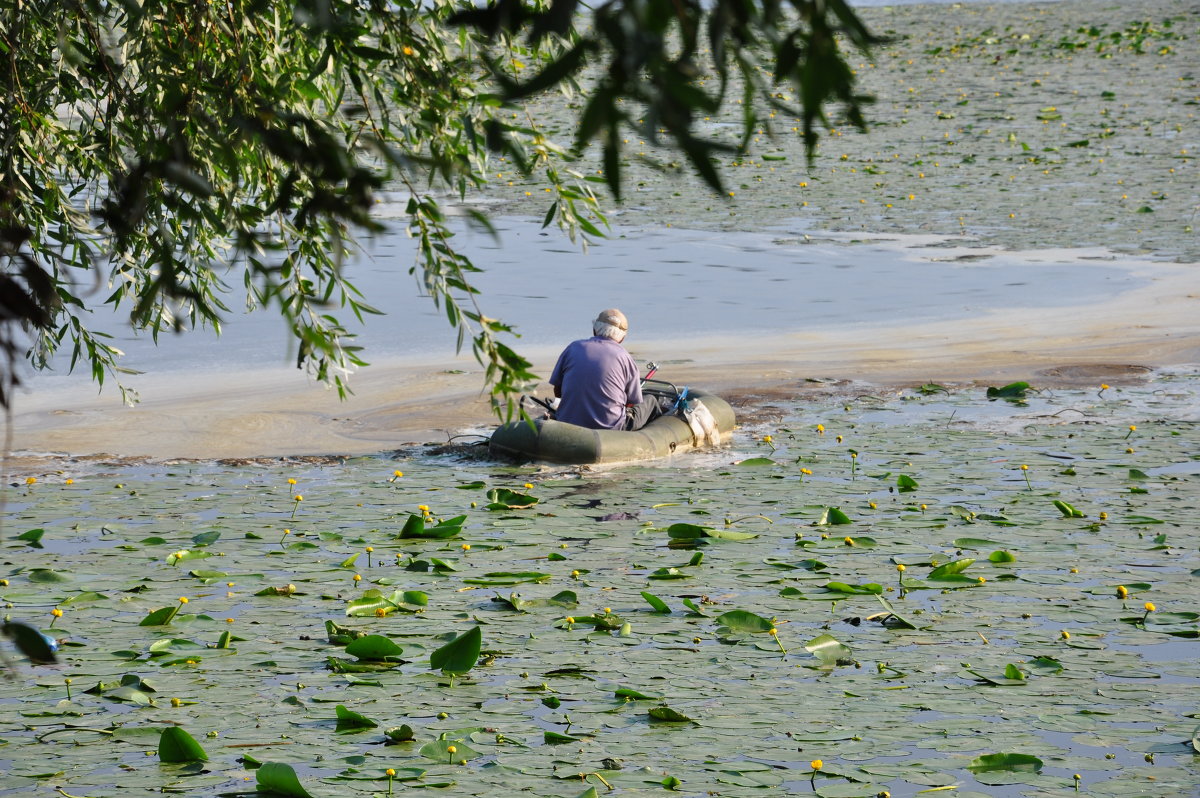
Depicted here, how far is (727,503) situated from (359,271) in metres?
10.7

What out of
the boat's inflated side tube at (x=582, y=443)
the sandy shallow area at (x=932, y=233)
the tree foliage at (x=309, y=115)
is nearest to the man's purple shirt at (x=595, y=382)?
the boat's inflated side tube at (x=582, y=443)

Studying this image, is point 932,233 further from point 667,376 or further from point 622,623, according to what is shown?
point 622,623

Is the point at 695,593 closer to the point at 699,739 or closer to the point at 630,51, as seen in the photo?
the point at 699,739

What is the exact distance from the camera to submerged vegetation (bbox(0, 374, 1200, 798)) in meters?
4.87

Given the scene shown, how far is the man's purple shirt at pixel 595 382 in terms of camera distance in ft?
33.6

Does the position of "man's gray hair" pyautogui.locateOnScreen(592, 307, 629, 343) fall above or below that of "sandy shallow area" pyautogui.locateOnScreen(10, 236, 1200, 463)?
above

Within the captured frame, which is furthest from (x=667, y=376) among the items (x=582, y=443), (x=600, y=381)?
(x=582, y=443)

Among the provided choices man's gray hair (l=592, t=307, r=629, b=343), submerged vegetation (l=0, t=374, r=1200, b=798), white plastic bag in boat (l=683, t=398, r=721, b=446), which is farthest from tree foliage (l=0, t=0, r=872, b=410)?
white plastic bag in boat (l=683, t=398, r=721, b=446)

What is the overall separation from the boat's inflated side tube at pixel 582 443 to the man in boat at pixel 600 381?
0.76 feet

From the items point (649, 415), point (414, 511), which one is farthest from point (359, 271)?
point (414, 511)

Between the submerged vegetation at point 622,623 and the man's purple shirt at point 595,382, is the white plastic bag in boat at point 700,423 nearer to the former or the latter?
the submerged vegetation at point 622,623

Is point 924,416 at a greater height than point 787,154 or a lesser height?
lesser

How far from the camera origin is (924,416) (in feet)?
38.1

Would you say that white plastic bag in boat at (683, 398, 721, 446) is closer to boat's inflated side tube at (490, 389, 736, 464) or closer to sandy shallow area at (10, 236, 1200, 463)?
boat's inflated side tube at (490, 389, 736, 464)
